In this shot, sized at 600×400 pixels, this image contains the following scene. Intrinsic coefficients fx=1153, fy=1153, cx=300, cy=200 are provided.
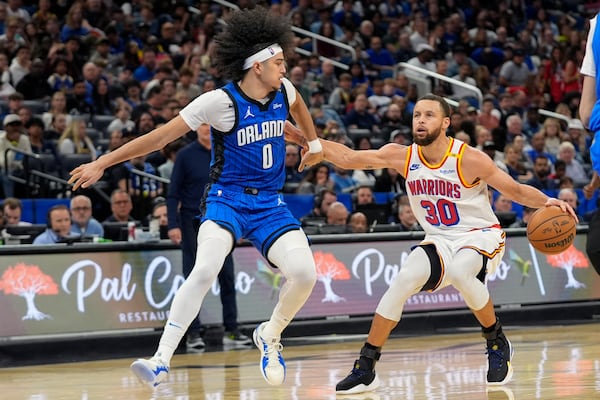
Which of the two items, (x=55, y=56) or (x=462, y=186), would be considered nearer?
(x=462, y=186)

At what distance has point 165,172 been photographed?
15070 millimetres

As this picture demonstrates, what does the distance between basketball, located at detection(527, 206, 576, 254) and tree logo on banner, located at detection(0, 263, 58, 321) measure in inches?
199

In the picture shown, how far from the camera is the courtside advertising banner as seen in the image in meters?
10.8

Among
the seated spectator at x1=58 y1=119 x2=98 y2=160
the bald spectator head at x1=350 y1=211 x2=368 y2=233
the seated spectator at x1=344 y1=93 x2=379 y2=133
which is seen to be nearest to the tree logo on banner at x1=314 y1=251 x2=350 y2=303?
the bald spectator head at x1=350 y1=211 x2=368 y2=233

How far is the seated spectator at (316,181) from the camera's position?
598 inches

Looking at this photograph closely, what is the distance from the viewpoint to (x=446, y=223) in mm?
7836

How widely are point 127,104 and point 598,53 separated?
11.2 m

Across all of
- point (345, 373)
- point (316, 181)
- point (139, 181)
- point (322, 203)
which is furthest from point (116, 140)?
point (345, 373)

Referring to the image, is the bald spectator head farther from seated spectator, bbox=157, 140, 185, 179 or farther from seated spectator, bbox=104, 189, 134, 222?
seated spectator, bbox=157, 140, 185, 179

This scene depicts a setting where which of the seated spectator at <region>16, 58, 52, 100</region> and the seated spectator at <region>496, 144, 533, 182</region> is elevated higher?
the seated spectator at <region>16, 58, 52, 100</region>

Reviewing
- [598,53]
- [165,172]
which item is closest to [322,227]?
[165,172]

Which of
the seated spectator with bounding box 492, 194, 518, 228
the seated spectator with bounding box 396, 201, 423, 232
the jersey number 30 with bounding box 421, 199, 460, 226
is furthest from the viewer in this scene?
the seated spectator with bounding box 492, 194, 518, 228

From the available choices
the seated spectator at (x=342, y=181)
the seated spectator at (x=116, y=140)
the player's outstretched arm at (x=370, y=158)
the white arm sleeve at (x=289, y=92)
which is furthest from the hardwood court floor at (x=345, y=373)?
the seated spectator at (x=342, y=181)

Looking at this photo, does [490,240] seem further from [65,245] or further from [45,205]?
[45,205]
